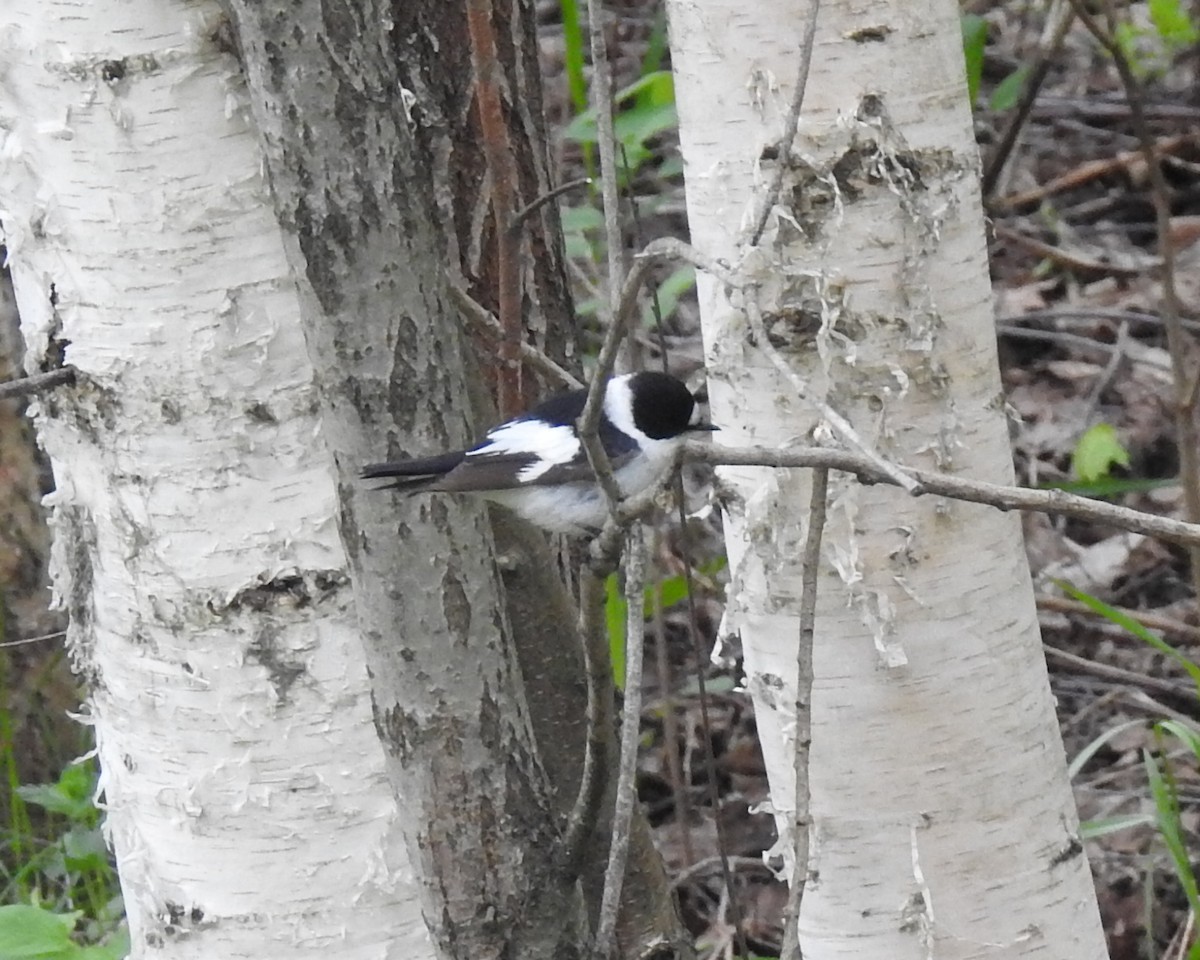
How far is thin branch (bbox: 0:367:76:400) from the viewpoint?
1539 mm

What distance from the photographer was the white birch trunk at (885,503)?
146 cm

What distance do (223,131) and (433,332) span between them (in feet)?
1.37

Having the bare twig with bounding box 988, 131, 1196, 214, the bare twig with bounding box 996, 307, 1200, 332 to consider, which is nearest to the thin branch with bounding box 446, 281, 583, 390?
the bare twig with bounding box 996, 307, 1200, 332

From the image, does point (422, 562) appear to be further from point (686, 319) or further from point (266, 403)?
point (686, 319)

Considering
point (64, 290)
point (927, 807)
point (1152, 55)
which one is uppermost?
point (64, 290)

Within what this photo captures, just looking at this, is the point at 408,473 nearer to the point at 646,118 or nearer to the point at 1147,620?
the point at 646,118

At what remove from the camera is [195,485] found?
5.25 feet

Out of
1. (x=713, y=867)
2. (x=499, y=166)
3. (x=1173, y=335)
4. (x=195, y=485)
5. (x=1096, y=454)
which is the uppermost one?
(x=499, y=166)

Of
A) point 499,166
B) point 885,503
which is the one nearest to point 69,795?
point 499,166

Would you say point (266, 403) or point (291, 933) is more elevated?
point (266, 403)

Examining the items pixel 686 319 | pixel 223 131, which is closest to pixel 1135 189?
pixel 686 319

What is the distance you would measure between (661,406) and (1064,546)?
154 cm

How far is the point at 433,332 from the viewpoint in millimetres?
1314

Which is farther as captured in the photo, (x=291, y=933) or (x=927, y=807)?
(x=291, y=933)
